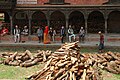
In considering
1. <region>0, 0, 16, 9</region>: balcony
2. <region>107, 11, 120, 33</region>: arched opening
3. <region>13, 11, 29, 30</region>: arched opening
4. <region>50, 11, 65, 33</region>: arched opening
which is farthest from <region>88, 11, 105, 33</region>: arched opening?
<region>0, 0, 16, 9</region>: balcony

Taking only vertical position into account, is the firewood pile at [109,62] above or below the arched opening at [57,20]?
below

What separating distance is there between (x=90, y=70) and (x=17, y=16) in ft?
65.8

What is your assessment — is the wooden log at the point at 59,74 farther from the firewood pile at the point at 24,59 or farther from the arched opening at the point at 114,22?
the arched opening at the point at 114,22

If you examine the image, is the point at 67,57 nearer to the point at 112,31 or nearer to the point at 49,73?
the point at 49,73

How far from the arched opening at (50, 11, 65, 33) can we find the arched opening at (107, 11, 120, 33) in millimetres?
4784

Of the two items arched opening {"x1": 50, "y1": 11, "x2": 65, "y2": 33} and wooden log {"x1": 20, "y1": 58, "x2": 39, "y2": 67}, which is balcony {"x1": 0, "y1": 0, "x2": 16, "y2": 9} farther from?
wooden log {"x1": 20, "y1": 58, "x2": 39, "y2": 67}

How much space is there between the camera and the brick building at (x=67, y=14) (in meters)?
31.4

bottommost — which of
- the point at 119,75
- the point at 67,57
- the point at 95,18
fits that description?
the point at 119,75

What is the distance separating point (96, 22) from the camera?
3309 cm

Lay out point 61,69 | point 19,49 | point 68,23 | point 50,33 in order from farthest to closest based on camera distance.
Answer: point 68,23 < point 50,33 < point 19,49 < point 61,69

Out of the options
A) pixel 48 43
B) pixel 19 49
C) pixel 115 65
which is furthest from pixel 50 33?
pixel 115 65

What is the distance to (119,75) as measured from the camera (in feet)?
62.0

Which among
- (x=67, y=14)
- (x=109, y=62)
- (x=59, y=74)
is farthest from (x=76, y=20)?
(x=59, y=74)

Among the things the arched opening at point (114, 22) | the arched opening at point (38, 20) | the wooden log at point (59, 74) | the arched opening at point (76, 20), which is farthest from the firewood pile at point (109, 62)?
the arched opening at point (38, 20)
